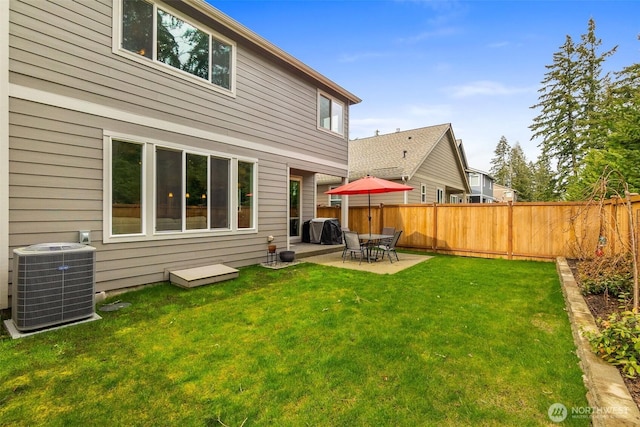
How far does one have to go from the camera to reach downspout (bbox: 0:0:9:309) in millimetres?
3797

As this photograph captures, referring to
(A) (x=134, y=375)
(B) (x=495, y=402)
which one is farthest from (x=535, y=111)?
(A) (x=134, y=375)

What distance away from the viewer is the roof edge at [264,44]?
585 cm

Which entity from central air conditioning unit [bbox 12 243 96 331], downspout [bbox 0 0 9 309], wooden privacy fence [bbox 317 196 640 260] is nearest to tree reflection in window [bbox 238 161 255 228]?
central air conditioning unit [bbox 12 243 96 331]

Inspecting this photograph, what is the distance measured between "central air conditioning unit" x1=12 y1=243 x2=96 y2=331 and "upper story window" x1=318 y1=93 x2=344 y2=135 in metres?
7.41

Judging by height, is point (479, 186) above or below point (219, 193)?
above

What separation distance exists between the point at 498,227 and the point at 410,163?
6.23m

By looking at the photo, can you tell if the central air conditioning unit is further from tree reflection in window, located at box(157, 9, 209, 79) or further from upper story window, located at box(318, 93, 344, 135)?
upper story window, located at box(318, 93, 344, 135)

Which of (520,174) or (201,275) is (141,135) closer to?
(201,275)

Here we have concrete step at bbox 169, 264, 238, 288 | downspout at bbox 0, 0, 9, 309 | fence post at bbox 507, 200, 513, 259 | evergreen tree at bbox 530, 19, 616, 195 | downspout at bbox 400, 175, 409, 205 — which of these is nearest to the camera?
downspout at bbox 0, 0, 9, 309

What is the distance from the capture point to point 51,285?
3.51 m

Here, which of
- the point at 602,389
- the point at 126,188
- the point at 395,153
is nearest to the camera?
the point at 602,389

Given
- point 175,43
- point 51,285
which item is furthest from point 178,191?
point 175,43

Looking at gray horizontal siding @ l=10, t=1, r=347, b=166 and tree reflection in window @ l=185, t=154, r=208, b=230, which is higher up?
gray horizontal siding @ l=10, t=1, r=347, b=166

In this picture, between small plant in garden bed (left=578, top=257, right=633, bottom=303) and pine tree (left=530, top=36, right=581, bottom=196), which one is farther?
pine tree (left=530, top=36, right=581, bottom=196)
